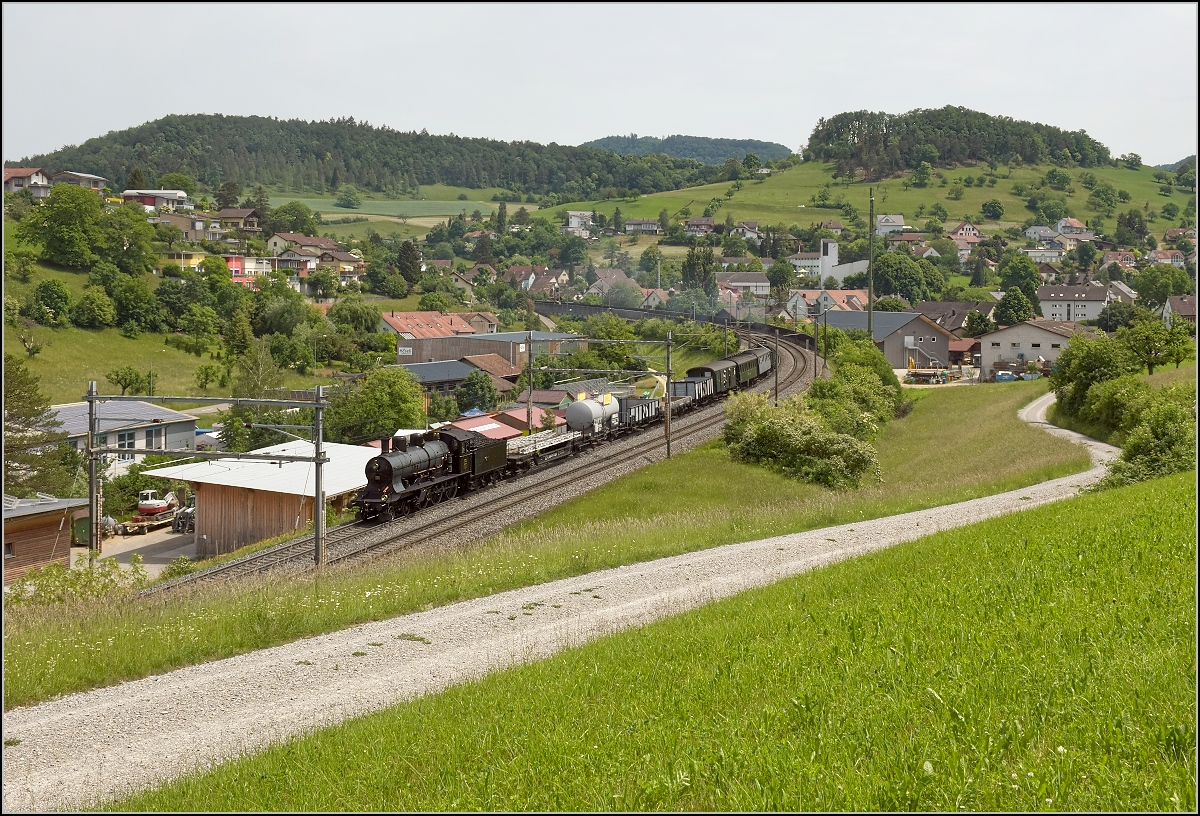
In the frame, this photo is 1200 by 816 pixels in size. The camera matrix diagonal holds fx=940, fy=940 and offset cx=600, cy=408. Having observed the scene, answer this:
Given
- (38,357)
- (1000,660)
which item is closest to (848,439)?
(1000,660)

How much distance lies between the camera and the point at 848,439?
36.2 m

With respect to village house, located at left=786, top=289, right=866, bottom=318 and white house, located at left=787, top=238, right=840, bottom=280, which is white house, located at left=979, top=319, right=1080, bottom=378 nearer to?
village house, located at left=786, top=289, right=866, bottom=318

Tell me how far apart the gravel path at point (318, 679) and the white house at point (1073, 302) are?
9039 centimetres

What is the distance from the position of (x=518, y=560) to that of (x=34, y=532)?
741 inches

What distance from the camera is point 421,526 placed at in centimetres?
2792

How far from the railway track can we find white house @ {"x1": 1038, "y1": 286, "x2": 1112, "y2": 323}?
71532 mm

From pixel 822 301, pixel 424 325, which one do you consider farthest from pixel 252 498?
pixel 822 301

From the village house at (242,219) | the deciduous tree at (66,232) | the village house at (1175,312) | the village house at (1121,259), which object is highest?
the village house at (242,219)

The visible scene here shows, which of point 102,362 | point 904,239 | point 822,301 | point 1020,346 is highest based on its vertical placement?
point 904,239

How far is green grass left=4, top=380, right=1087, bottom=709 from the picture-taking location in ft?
45.3

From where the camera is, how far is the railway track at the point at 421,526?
2438 centimetres

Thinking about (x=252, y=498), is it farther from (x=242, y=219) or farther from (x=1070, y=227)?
(x=1070, y=227)

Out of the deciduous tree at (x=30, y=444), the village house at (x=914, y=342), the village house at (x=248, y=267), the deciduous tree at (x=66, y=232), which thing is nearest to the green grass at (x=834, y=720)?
the deciduous tree at (x=30, y=444)

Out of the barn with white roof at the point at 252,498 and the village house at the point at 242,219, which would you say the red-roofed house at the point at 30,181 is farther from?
the barn with white roof at the point at 252,498
